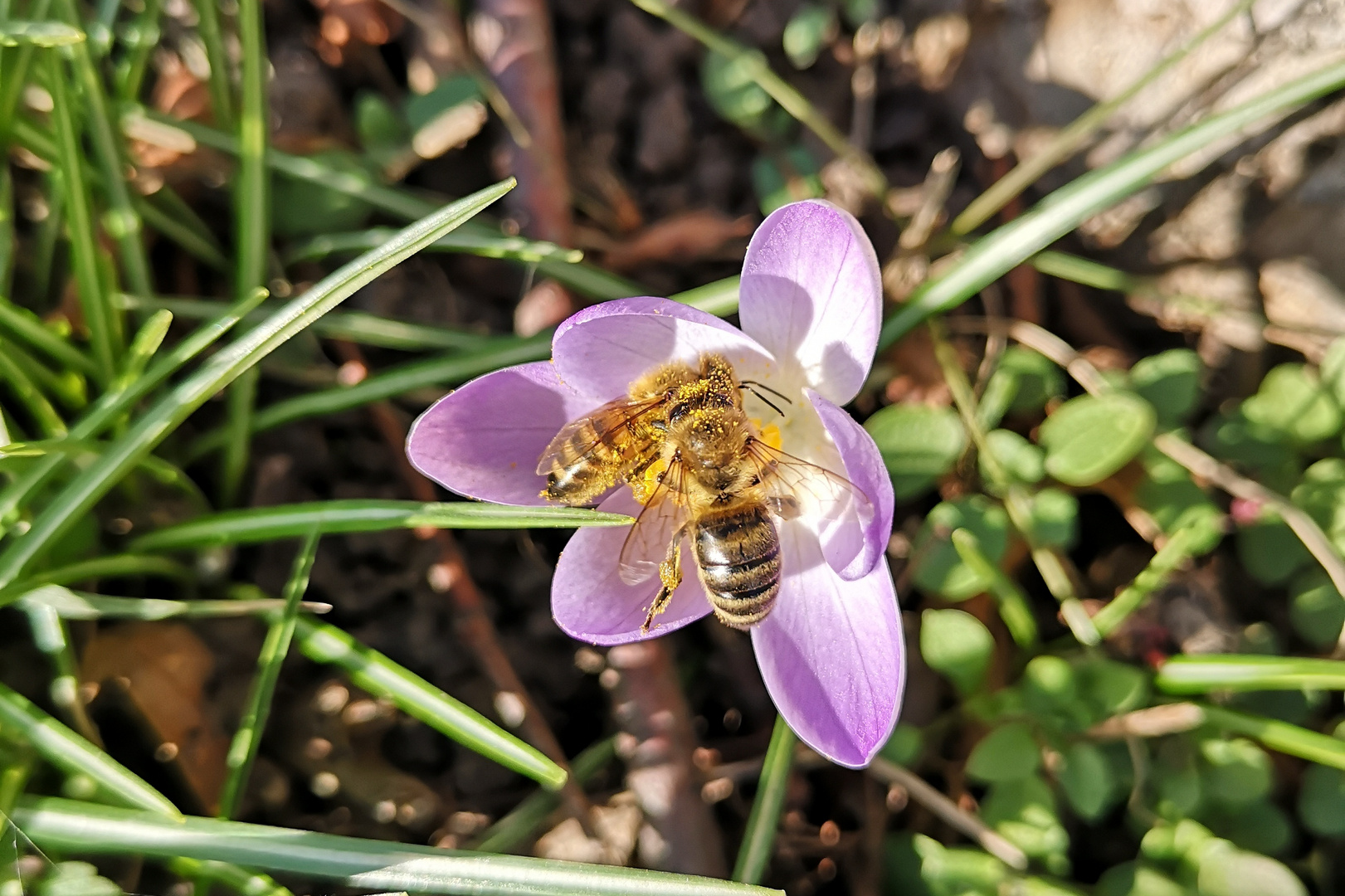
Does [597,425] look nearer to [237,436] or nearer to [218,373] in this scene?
[218,373]

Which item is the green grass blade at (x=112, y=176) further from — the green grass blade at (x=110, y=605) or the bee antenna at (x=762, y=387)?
the bee antenna at (x=762, y=387)

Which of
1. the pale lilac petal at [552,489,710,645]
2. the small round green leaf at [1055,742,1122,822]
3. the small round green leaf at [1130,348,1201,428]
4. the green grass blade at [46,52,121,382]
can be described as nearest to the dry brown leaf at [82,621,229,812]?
the green grass blade at [46,52,121,382]

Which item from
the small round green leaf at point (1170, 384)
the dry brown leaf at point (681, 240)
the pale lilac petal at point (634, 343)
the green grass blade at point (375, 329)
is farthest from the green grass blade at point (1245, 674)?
the green grass blade at point (375, 329)

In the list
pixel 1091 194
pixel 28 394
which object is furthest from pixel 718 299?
pixel 28 394

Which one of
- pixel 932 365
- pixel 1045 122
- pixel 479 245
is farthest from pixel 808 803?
pixel 1045 122

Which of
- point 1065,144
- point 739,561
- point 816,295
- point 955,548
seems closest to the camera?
point 739,561

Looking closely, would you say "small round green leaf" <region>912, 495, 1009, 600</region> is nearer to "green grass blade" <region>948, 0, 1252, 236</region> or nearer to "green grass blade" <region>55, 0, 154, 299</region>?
"green grass blade" <region>948, 0, 1252, 236</region>
